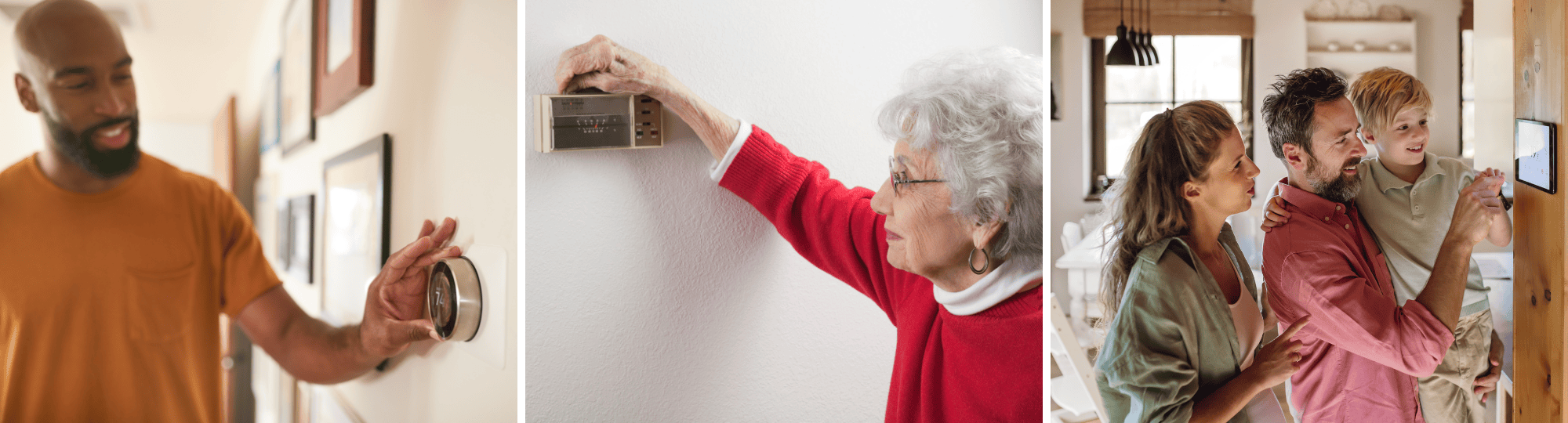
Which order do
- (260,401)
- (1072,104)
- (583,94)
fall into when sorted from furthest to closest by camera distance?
(1072,104) < (583,94) < (260,401)

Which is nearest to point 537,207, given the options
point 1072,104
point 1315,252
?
point 1072,104

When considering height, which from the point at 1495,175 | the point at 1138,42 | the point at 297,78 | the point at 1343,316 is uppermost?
the point at 1138,42

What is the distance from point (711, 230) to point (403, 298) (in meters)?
0.43

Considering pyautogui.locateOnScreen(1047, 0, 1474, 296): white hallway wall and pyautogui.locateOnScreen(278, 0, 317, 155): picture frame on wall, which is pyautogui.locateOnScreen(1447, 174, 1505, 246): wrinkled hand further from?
pyautogui.locateOnScreen(278, 0, 317, 155): picture frame on wall

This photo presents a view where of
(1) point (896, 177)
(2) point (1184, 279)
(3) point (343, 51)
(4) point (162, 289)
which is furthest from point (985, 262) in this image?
(4) point (162, 289)

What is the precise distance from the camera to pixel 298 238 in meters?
0.96

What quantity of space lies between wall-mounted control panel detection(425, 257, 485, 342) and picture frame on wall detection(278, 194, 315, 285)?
142 millimetres

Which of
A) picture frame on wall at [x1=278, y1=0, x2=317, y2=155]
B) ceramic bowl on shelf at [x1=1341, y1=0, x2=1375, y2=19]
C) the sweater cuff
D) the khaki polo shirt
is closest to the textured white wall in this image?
the sweater cuff

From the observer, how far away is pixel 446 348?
3.43 feet

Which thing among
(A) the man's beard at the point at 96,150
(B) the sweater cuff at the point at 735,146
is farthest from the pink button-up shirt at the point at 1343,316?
(A) the man's beard at the point at 96,150

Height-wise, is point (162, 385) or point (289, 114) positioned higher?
point (289, 114)

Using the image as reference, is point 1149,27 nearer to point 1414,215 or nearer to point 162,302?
point 1414,215

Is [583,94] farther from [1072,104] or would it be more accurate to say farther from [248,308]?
[1072,104]

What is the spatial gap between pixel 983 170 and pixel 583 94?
1.95 ft
